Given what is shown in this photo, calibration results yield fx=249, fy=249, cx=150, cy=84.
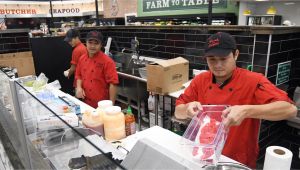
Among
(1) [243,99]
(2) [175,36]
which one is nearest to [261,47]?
(1) [243,99]

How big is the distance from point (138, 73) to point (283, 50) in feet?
6.76

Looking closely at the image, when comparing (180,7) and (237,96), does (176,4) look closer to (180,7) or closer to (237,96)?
(180,7)

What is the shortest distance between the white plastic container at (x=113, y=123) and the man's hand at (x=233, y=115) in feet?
2.27

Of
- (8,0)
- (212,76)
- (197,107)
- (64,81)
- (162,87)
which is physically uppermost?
(8,0)

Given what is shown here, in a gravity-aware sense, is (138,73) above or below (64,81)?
above

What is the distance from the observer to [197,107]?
1544 millimetres

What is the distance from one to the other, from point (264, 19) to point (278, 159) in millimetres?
5228

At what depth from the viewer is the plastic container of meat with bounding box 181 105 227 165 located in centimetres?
125

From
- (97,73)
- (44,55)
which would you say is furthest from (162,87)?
(44,55)

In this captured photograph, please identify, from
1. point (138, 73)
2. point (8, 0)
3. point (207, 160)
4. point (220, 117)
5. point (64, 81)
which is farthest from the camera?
point (8, 0)

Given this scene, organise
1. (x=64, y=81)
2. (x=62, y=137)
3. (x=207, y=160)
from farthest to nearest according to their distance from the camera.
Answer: (x=64, y=81)
(x=62, y=137)
(x=207, y=160)

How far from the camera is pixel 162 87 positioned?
116 inches

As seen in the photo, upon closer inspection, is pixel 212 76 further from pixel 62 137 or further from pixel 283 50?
pixel 283 50

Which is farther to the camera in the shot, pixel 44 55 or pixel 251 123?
pixel 44 55
